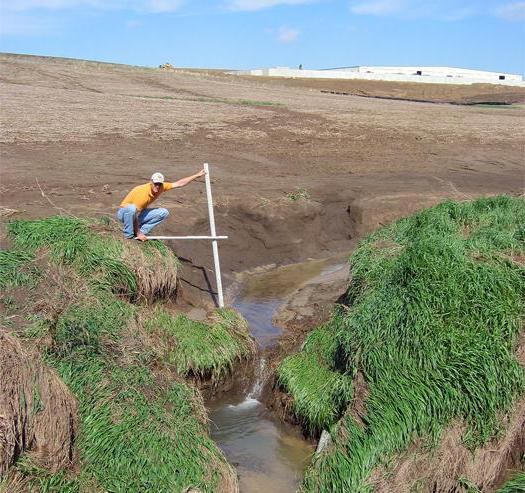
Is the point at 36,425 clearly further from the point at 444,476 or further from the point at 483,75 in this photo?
the point at 483,75

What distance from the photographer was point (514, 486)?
5.95 m

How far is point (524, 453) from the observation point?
21.8 feet

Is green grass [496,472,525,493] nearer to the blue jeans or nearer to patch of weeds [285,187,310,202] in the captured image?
the blue jeans

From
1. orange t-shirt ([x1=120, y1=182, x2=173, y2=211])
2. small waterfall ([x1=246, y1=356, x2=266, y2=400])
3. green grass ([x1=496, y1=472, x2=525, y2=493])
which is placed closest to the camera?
green grass ([x1=496, y1=472, x2=525, y2=493])

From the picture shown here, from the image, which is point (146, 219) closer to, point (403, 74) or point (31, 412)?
point (31, 412)

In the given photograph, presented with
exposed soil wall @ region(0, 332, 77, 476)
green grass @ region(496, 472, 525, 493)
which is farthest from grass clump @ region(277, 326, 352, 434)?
exposed soil wall @ region(0, 332, 77, 476)

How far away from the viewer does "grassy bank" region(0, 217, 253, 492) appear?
235 inches

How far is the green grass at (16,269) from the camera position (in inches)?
306

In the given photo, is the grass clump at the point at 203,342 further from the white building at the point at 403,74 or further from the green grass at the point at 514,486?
the white building at the point at 403,74

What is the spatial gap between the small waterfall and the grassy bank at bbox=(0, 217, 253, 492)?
267mm

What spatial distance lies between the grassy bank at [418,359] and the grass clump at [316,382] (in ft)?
0.05

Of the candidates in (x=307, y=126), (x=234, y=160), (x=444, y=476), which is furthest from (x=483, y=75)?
(x=444, y=476)

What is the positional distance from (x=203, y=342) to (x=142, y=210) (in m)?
2.25

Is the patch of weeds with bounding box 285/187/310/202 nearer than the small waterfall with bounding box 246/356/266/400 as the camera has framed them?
No
